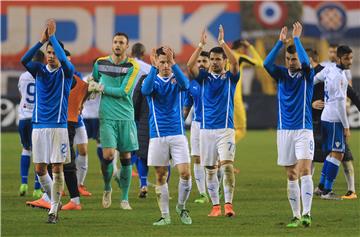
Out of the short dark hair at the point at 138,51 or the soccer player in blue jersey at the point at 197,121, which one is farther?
the short dark hair at the point at 138,51

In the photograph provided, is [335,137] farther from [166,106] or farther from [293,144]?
[166,106]

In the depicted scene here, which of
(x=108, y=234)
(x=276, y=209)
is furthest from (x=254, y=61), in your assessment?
(x=108, y=234)

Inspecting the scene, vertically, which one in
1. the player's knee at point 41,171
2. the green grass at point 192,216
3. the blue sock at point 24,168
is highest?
the player's knee at point 41,171

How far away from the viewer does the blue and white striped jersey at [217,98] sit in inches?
596

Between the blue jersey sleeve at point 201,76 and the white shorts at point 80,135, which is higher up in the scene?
the blue jersey sleeve at point 201,76

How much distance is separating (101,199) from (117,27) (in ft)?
98.6

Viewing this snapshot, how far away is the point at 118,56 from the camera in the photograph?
622 inches

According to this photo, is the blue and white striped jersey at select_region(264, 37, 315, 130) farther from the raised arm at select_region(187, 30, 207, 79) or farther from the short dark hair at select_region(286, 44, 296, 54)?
the raised arm at select_region(187, 30, 207, 79)

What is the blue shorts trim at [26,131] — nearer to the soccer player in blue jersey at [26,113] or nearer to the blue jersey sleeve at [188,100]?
the soccer player in blue jersey at [26,113]

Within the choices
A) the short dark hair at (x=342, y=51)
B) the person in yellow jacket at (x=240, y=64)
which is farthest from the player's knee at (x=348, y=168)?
the person in yellow jacket at (x=240, y=64)

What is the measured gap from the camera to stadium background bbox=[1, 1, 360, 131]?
46.0 metres

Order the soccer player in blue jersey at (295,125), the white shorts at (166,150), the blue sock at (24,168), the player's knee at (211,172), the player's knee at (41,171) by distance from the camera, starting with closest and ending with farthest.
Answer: the soccer player in blue jersey at (295,125), the white shorts at (166,150), the player's knee at (41,171), the player's knee at (211,172), the blue sock at (24,168)

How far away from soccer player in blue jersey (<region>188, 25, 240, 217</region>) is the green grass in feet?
1.38

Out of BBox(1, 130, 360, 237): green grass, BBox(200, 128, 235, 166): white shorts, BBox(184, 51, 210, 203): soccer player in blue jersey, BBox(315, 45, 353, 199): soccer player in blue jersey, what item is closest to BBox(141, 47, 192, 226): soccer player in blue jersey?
BBox(1, 130, 360, 237): green grass
